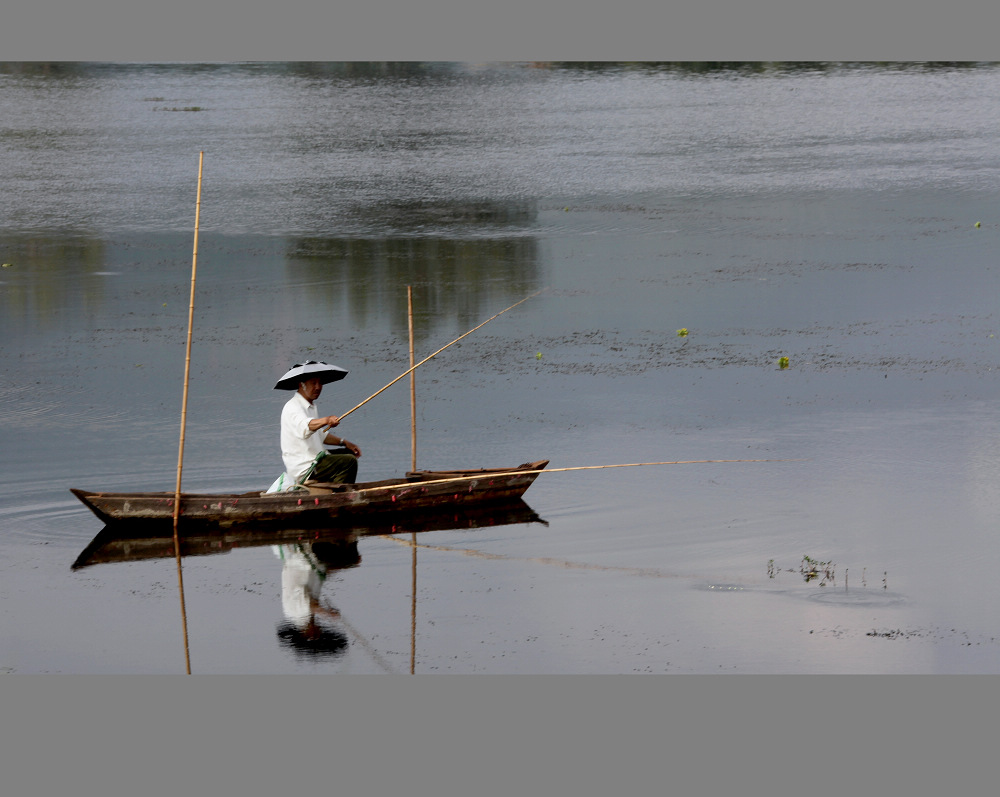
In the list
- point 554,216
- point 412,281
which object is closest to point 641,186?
point 554,216

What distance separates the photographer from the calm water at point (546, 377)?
870 cm

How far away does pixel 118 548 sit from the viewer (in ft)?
33.4

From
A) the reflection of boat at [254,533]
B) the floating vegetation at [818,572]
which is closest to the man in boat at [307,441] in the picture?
the reflection of boat at [254,533]

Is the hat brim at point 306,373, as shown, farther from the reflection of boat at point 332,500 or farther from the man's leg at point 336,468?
the reflection of boat at point 332,500

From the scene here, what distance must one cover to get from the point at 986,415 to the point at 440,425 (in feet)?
15.1

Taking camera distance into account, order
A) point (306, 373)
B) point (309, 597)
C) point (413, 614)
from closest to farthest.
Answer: point (413, 614), point (309, 597), point (306, 373)

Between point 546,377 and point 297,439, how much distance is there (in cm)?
392

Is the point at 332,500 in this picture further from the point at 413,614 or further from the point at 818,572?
the point at 818,572

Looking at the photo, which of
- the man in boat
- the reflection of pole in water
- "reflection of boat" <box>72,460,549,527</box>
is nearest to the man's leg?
the man in boat

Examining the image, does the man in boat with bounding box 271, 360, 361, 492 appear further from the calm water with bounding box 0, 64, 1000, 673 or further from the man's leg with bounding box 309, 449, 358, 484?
the calm water with bounding box 0, 64, 1000, 673

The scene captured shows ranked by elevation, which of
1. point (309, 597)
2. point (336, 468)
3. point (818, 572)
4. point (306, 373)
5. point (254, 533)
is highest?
point (306, 373)

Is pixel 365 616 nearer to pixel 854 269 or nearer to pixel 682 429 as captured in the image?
pixel 682 429

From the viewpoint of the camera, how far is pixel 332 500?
10500mm

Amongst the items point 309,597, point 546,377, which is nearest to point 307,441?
point 309,597
